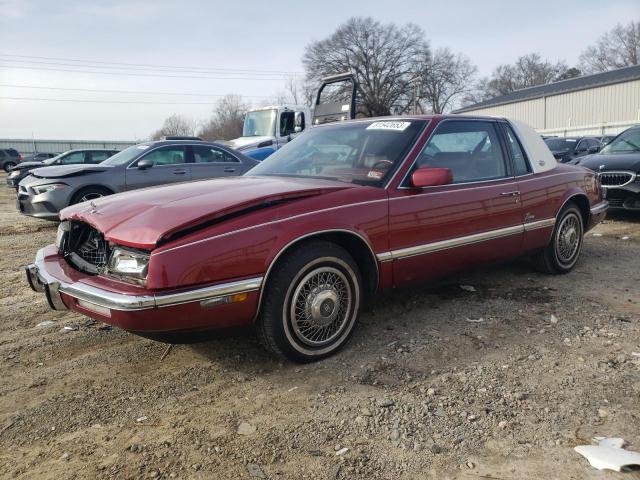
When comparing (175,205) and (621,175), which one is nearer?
(175,205)

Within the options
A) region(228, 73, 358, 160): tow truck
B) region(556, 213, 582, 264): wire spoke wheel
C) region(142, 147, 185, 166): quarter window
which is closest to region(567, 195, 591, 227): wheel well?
region(556, 213, 582, 264): wire spoke wheel

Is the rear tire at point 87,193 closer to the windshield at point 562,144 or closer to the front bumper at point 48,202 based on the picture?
the front bumper at point 48,202

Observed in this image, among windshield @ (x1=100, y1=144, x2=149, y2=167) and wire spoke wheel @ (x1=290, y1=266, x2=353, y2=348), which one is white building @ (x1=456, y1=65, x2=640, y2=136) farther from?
wire spoke wheel @ (x1=290, y1=266, x2=353, y2=348)

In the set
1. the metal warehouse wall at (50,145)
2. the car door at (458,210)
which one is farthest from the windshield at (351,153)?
the metal warehouse wall at (50,145)

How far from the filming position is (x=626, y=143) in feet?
29.8

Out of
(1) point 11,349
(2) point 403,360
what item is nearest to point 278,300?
(2) point 403,360

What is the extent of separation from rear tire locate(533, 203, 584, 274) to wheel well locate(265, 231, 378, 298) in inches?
94.7

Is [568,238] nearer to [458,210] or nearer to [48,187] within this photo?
[458,210]

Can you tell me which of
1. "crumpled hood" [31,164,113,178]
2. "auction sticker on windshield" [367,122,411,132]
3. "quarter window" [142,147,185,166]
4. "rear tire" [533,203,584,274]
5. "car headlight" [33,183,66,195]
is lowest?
"rear tire" [533,203,584,274]

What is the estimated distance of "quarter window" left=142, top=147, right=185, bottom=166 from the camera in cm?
950

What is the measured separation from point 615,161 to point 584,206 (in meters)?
3.49

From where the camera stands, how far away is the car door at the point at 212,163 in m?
9.78

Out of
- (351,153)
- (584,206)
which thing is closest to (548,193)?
(584,206)

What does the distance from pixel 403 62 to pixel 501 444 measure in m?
59.7
